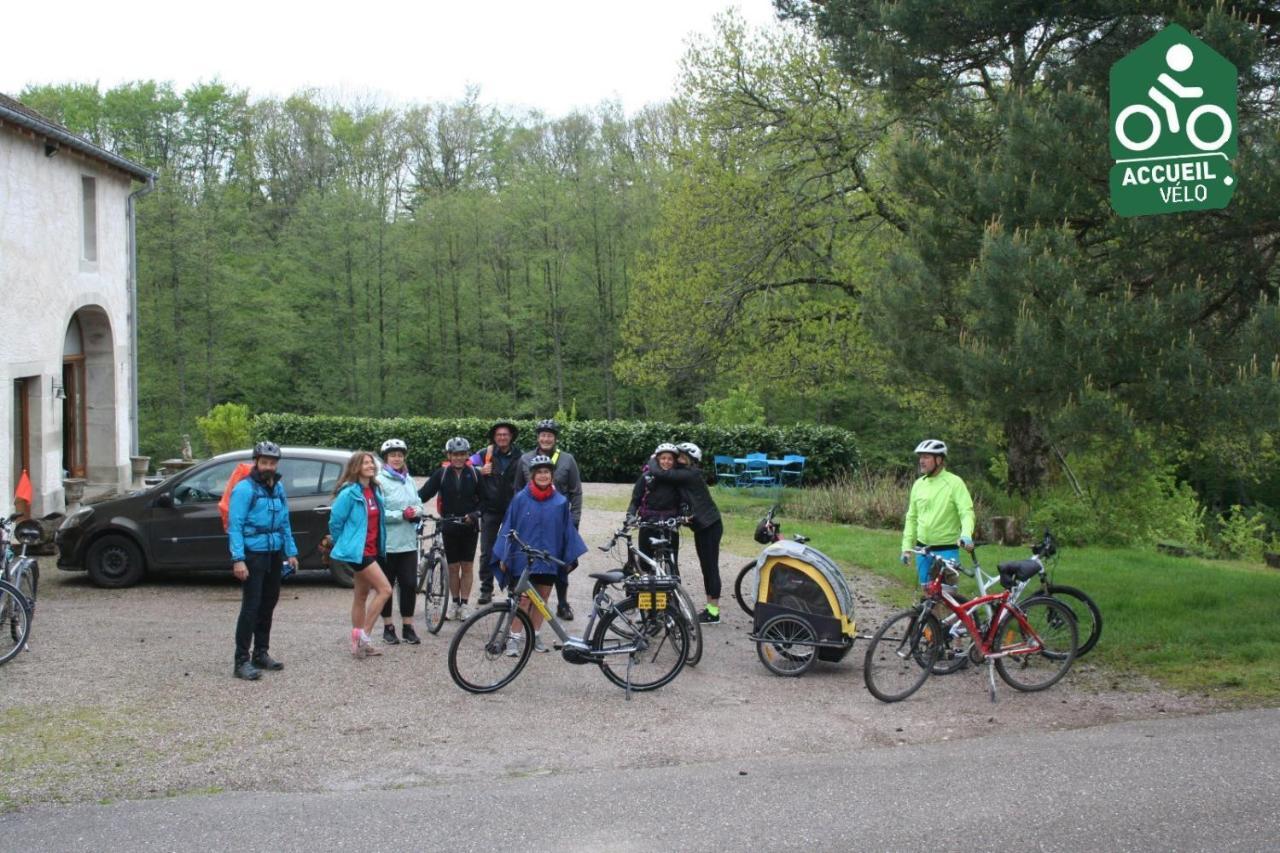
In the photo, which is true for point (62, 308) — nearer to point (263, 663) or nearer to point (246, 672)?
point (263, 663)

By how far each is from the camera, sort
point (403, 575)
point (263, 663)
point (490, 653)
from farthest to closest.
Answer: point (403, 575), point (263, 663), point (490, 653)

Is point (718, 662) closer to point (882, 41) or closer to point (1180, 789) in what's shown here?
point (1180, 789)

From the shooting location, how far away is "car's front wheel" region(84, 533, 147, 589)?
12719 mm

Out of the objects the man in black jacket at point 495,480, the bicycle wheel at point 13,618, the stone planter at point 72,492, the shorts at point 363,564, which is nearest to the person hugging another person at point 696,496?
the man in black jacket at point 495,480

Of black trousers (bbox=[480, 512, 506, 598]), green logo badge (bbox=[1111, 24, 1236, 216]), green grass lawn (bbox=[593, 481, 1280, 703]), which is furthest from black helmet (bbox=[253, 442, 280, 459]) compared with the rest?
green logo badge (bbox=[1111, 24, 1236, 216])

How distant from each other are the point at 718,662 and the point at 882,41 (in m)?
7.26

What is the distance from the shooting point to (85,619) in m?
10.9

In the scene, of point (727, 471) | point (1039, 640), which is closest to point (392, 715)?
point (1039, 640)

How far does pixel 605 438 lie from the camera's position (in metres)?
27.7

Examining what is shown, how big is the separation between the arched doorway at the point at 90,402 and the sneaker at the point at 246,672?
14401 millimetres

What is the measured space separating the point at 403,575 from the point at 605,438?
59.3ft

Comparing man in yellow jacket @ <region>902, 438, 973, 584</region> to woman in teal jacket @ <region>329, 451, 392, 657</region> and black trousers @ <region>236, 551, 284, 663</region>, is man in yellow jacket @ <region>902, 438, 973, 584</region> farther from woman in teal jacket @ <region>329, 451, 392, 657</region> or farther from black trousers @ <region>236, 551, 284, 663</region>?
black trousers @ <region>236, 551, 284, 663</region>

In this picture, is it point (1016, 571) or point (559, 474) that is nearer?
point (1016, 571)

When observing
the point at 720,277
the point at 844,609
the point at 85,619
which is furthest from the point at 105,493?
the point at 844,609
